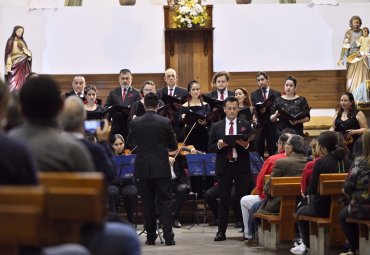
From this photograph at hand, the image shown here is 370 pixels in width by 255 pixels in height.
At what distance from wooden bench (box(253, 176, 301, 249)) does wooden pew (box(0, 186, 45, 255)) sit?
5.77 meters

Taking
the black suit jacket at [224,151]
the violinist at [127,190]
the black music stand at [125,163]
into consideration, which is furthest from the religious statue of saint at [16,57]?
the black suit jacket at [224,151]

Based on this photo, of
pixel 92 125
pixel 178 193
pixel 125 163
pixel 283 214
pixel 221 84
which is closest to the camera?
pixel 92 125

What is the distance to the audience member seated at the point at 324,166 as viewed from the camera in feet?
26.2

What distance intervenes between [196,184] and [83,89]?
2.11 metres

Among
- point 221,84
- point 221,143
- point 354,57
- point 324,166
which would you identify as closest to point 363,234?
point 324,166

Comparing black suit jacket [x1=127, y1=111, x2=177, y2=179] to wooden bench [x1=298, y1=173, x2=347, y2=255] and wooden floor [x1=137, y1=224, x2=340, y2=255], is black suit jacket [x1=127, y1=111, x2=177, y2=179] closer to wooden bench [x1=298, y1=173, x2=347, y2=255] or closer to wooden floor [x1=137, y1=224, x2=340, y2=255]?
wooden floor [x1=137, y1=224, x2=340, y2=255]

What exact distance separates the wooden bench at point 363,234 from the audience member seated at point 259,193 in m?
1.92

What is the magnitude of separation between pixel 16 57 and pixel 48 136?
35.8 ft

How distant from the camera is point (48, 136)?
4.04 metres

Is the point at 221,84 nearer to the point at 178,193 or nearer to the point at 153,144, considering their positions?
the point at 178,193

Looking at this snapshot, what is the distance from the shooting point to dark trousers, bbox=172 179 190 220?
36.4 ft

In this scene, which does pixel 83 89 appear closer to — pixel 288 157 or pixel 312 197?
pixel 288 157

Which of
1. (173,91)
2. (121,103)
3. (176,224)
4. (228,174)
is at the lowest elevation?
(176,224)

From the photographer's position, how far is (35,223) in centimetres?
299
